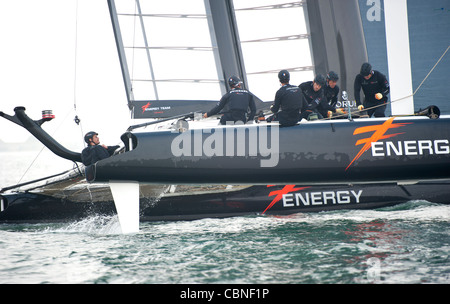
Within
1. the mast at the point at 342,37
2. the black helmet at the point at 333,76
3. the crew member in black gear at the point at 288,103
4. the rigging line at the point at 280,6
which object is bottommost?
the crew member in black gear at the point at 288,103

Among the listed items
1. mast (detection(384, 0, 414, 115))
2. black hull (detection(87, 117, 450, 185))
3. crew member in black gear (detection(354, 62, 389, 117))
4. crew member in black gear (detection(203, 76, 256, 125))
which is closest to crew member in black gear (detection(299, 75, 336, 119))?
crew member in black gear (detection(354, 62, 389, 117))

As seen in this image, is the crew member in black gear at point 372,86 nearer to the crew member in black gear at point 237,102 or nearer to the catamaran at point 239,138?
the catamaran at point 239,138

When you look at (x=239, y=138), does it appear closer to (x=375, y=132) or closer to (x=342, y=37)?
(x=375, y=132)

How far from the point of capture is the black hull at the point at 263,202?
5.61 meters

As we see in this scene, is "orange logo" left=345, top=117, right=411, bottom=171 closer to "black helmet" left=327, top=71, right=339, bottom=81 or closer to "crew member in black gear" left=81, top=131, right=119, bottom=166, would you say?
"black helmet" left=327, top=71, right=339, bottom=81

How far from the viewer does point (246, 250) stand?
4.06 metres

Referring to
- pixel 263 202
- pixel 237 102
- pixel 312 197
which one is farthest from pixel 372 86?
pixel 263 202

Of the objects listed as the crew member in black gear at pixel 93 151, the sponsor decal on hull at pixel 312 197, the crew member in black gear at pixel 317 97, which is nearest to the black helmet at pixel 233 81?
the crew member in black gear at pixel 317 97

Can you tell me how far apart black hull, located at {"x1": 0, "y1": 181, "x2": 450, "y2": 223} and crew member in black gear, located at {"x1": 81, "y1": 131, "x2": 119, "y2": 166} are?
578mm

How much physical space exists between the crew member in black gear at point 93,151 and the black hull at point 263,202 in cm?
58
